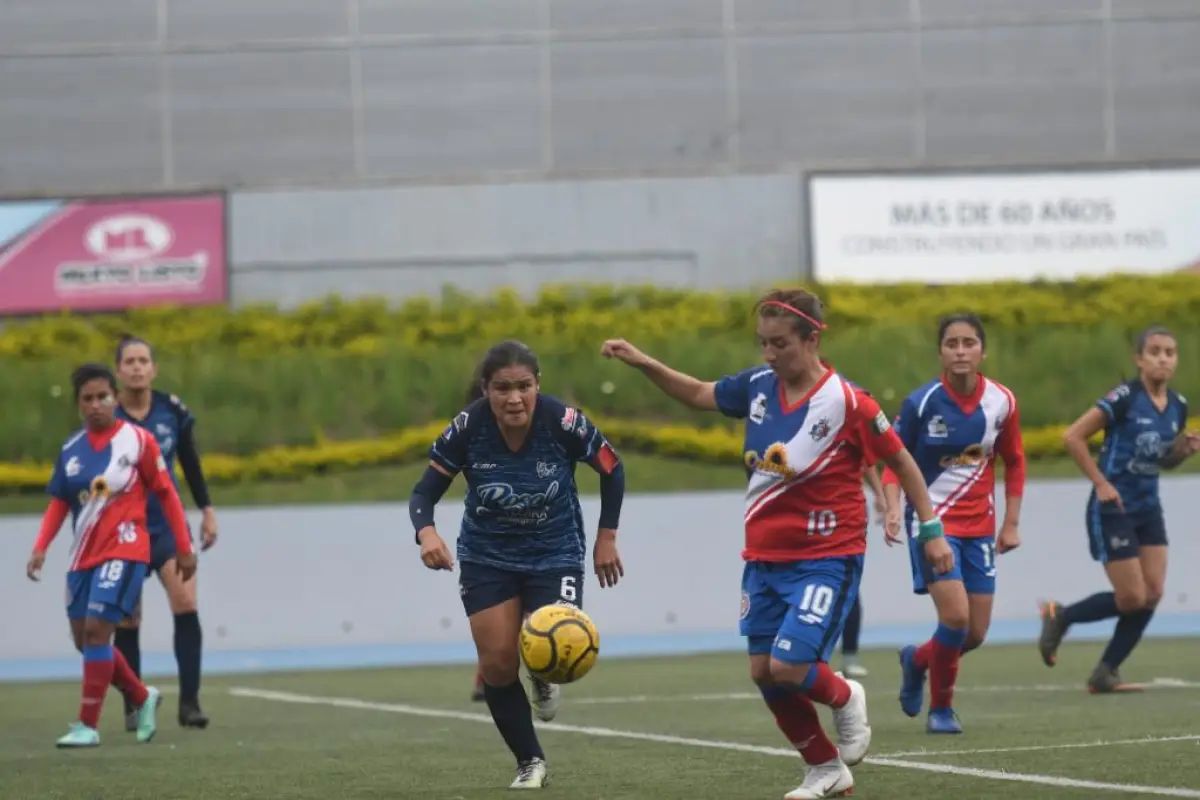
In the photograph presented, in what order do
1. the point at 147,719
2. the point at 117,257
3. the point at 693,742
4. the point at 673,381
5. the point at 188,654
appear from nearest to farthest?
the point at 673,381 < the point at 693,742 < the point at 147,719 < the point at 188,654 < the point at 117,257

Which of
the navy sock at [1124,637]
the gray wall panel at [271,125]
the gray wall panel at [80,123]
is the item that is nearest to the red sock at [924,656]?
the navy sock at [1124,637]

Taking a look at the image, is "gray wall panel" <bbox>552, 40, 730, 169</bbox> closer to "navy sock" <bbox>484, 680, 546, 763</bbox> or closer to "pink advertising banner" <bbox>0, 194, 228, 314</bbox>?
"pink advertising banner" <bbox>0, 194, 228, 314</bbox>

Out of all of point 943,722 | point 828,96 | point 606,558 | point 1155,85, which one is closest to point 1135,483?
point 943,722

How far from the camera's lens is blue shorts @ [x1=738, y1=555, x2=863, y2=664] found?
757 cm

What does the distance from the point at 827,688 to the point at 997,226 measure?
19.1 m

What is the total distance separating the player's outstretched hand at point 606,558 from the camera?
831 cm

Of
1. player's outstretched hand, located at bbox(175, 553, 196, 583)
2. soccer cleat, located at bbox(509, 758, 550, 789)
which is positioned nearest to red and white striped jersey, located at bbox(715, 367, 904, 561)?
soccer cleat, located at bbox(509, 758, 550, 789)

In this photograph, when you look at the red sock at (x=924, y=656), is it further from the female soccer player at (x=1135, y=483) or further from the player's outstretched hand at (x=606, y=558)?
the player's outstretched hand at (x=606, y=558)

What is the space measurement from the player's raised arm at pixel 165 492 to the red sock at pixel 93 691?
2.27 feet

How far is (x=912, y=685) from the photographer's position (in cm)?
1092

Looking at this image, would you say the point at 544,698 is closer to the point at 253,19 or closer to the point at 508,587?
the point at 508,587

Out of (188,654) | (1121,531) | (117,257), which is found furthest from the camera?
(117,257)

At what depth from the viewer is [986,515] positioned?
426 inches

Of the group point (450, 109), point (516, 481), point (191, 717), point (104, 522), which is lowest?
point (191, 717)
